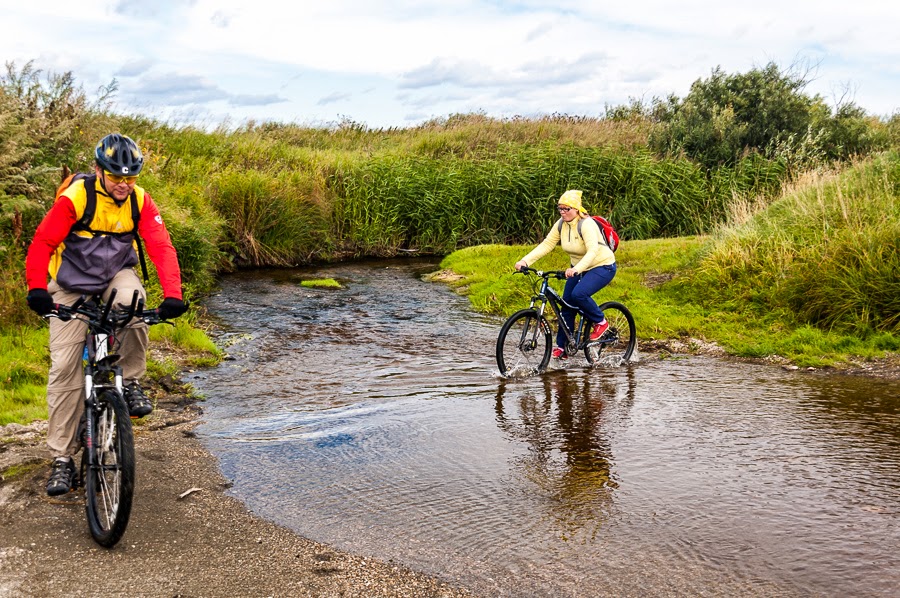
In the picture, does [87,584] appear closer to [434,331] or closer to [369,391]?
[369,391]

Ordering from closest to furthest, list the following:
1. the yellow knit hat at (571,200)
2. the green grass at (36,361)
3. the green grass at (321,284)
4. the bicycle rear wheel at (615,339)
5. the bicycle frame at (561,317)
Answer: the green grass at (36,361)
the yellow knit hat at (571,200)
the bicycle frame at (561,317)
the bicycle rear wheel at (615,339)
the green grass at (321,284)

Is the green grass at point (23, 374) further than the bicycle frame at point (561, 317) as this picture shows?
No

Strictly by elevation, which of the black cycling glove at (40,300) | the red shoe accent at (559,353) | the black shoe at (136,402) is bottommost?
the red shoe accent at (559,353)

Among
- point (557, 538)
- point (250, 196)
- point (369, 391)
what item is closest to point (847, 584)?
point (557, 538)

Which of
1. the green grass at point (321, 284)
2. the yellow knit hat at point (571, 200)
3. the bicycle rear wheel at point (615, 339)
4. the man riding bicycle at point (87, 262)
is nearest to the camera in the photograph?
the man riding bicycle at point (87, 262)

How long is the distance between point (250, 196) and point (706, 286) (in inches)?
437

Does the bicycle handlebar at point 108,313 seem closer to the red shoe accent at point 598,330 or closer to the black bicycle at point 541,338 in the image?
the black bicycle at point 541,338

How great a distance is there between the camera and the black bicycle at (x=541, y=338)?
978cm

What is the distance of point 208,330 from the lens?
12.4m

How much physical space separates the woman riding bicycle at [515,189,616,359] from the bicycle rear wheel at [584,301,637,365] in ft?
0.66

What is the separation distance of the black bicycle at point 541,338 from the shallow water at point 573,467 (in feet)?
0.82

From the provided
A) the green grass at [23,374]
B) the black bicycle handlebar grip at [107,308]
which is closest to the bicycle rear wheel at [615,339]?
the green grass at [23,374]

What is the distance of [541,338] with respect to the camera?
10.1 metres

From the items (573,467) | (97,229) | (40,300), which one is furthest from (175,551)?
(573,467)
